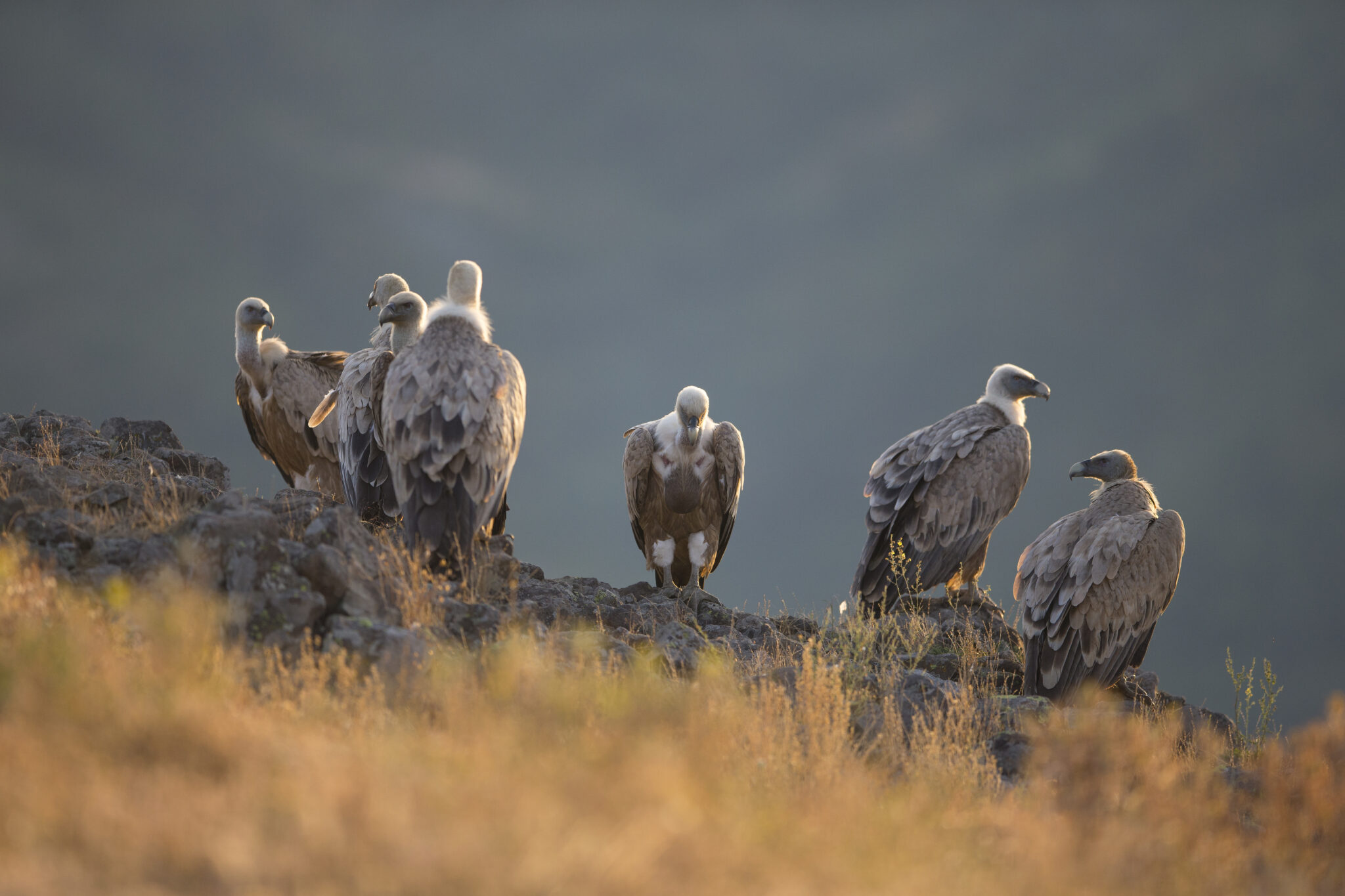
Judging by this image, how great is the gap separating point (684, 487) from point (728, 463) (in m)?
0.76

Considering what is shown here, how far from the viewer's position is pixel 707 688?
22.4 feet

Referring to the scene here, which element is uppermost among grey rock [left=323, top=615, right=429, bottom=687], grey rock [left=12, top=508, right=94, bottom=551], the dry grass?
grey rock [left=12, top=508, right=94, bottom=551]

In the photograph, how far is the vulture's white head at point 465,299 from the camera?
31.8 ft

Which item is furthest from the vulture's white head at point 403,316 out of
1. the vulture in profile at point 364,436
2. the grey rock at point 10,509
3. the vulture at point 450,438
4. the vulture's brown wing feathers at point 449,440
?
the grey rock at point 10,509

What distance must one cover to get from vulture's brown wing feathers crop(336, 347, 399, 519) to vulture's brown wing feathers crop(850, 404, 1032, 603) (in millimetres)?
6618

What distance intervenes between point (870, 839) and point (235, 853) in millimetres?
2697

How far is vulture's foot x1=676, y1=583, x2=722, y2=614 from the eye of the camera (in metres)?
12.4

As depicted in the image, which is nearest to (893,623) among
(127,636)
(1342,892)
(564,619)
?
(564,619)

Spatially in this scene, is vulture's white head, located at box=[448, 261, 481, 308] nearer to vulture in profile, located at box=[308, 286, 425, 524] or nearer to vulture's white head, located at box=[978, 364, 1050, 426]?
vulture in profile, located at box=[308, 286, 425, 524]

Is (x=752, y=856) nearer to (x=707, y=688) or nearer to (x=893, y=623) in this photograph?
(x=707, y=688)

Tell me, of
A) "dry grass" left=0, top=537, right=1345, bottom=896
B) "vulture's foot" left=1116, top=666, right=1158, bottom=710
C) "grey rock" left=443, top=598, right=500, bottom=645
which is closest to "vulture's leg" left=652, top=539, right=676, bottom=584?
"vulture's foot" left=1116, top=666, right=1158, bottom=710

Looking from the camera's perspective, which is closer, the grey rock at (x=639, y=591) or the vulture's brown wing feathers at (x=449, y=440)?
the vulture's brown wing feathers at (x=449, y=440)

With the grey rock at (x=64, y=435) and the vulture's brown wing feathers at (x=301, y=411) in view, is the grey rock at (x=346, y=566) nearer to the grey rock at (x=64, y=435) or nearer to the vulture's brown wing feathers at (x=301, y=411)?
the vulture's brown wing feathers at (x=301, y=411)

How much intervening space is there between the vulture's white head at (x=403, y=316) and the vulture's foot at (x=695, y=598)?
492cm
